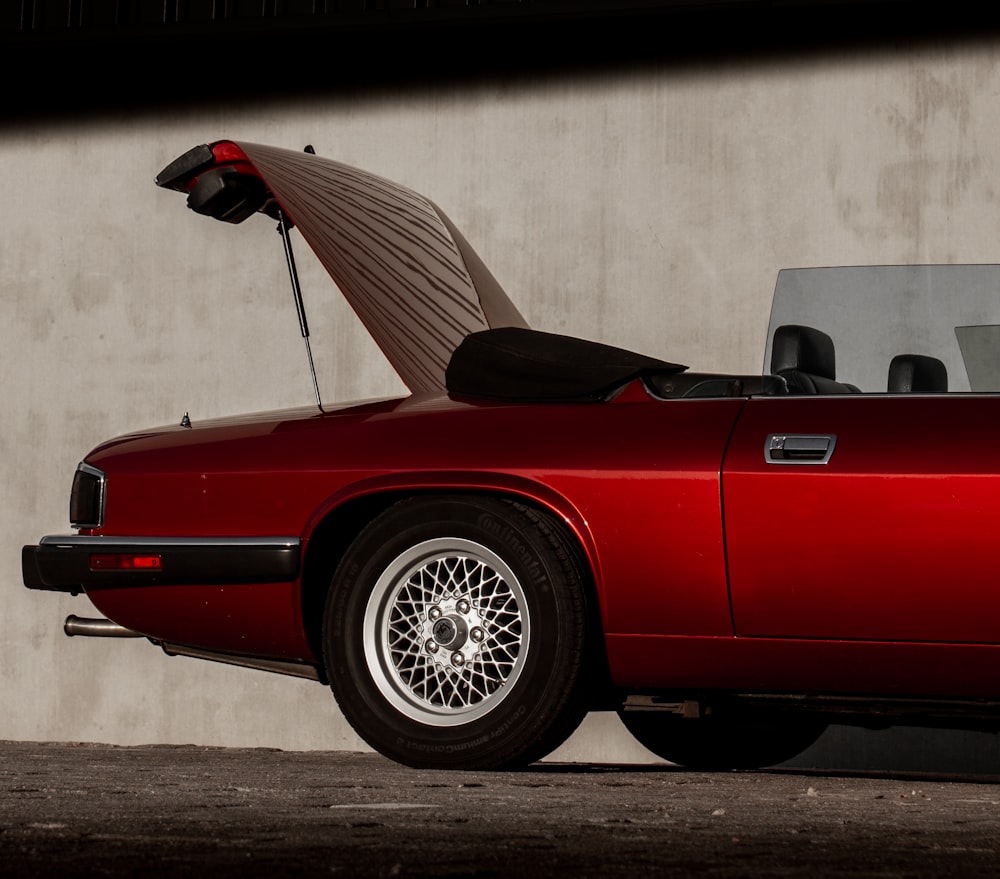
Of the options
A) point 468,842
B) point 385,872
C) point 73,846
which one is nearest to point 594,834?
point 468,842

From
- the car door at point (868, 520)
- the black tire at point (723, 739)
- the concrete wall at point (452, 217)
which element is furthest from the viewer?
the concrete wall at point (452, 217)

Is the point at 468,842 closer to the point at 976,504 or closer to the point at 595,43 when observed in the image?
the point at 976,504

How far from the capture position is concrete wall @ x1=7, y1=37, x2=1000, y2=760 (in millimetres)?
6730

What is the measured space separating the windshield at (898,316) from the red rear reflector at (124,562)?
6.11ft

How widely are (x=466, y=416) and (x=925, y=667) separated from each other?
4.56 ft

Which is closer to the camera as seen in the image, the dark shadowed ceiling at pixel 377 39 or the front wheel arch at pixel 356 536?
the front wheel arch at pixel 356 536

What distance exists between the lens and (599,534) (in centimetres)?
405

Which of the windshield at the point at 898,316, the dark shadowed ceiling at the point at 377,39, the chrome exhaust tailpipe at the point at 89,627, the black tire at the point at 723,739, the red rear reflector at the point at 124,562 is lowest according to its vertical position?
the black tire at the point at 723,739

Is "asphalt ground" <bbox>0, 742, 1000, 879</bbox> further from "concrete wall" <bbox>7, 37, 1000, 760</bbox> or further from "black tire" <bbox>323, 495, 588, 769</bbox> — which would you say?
"concrete wall" <bbox>7, 37, 1000, 760</bbox>

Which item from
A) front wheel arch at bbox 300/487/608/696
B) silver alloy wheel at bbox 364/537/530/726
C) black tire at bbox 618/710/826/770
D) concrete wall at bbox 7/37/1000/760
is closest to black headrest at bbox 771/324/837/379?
front wheel arch at bbox 300/487/608/696

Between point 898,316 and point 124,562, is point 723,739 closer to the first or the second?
point 898,316

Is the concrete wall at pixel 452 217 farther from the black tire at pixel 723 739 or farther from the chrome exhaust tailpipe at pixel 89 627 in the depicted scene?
the chrome exhaust tailpipe at pixel 89 627

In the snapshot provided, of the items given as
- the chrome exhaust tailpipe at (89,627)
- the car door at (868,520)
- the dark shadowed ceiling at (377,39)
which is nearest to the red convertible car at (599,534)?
the car door at (868,520)

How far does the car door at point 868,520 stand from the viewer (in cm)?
376
